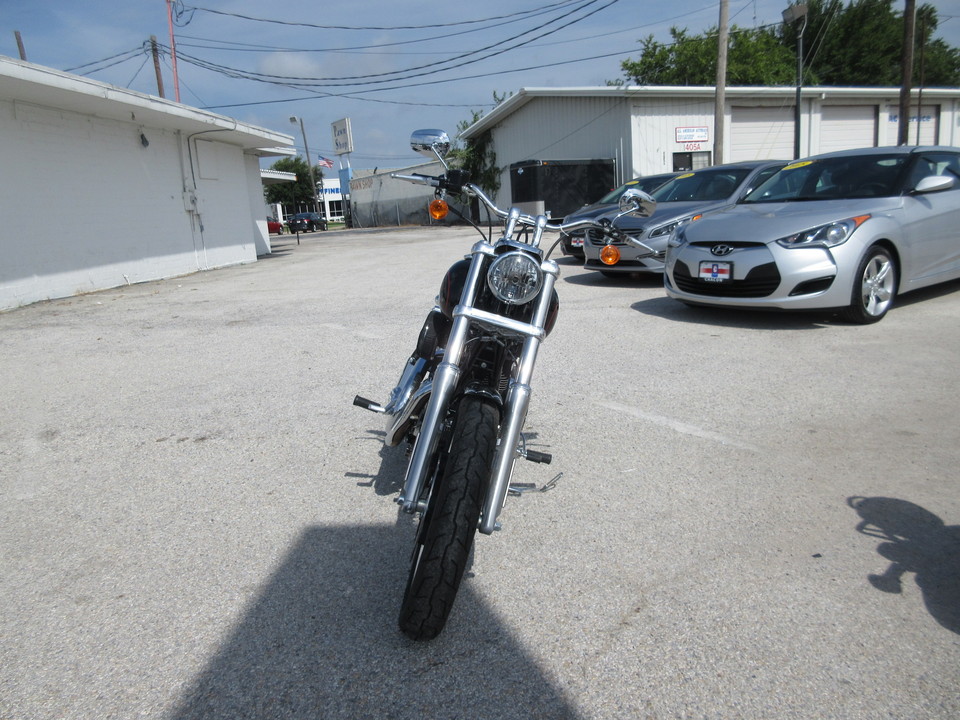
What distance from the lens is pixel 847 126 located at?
2844 centimetres

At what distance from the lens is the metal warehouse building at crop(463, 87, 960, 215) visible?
80.1 feet

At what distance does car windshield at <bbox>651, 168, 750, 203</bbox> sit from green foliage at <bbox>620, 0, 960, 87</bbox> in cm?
3662

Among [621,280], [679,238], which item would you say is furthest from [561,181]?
[679,238]

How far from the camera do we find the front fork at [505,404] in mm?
2361

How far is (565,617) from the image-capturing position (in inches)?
95.0

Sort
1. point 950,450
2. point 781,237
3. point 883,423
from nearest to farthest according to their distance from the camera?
point 950,450
point 883,423
point 781,237

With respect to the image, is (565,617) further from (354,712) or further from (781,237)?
(781,237)

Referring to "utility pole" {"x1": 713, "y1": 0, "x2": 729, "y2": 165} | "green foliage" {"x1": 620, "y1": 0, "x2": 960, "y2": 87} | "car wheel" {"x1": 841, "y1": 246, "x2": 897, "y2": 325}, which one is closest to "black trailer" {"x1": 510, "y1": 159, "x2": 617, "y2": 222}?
"utility pole" {"x1": 713, "y1": 0, "x2": 729, "y2": 165}

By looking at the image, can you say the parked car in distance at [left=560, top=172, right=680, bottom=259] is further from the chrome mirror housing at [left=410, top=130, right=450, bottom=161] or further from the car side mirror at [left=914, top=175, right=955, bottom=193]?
the chrome mirror housing at [left=410, top=130, right=450, bottom=161]

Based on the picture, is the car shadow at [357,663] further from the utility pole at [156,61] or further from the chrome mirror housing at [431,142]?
the utility pole at [156,61]

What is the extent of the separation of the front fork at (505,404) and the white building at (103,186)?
9853mm

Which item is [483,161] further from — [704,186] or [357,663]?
[357,663]

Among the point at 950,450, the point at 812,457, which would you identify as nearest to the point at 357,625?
the point at 812,457

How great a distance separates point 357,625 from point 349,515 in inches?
33.9
